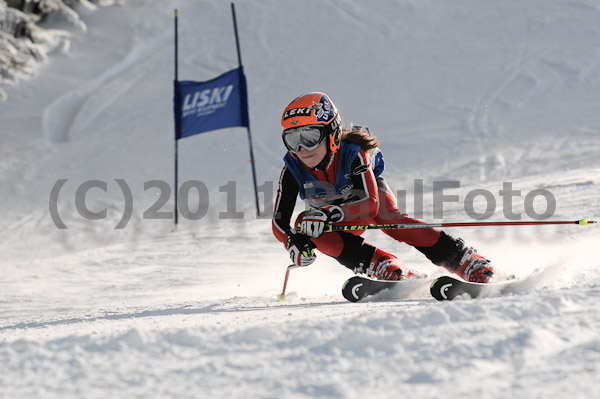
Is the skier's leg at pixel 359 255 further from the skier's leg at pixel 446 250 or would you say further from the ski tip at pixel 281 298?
the ski tip at pixel 281 298

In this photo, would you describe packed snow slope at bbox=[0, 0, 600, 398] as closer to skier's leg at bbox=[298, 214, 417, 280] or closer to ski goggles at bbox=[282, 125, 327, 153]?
skier's leg at bbox=[298, 214, 417, 280]

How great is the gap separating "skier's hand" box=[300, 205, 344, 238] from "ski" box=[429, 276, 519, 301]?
81 centimetres

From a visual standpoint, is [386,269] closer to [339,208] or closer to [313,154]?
[339,208]

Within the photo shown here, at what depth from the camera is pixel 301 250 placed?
12.7 feet

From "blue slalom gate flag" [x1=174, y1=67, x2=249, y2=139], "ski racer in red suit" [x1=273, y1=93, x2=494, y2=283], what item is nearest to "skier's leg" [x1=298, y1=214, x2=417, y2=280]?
"ski racer in red suit" [x1=273, y1=93, x2=494, y2=283]

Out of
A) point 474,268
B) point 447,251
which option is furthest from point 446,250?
point 474,268

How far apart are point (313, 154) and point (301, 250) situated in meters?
0.62

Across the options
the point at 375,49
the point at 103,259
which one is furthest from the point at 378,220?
the point at 375,49

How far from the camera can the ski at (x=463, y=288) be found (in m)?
3.36

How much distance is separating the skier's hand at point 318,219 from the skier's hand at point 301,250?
5 cm

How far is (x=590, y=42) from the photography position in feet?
50.1

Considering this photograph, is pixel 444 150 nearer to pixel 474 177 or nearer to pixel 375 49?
pixel 474 177

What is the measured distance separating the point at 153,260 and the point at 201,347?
4.80m

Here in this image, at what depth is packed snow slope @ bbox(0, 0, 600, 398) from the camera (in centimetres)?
190
